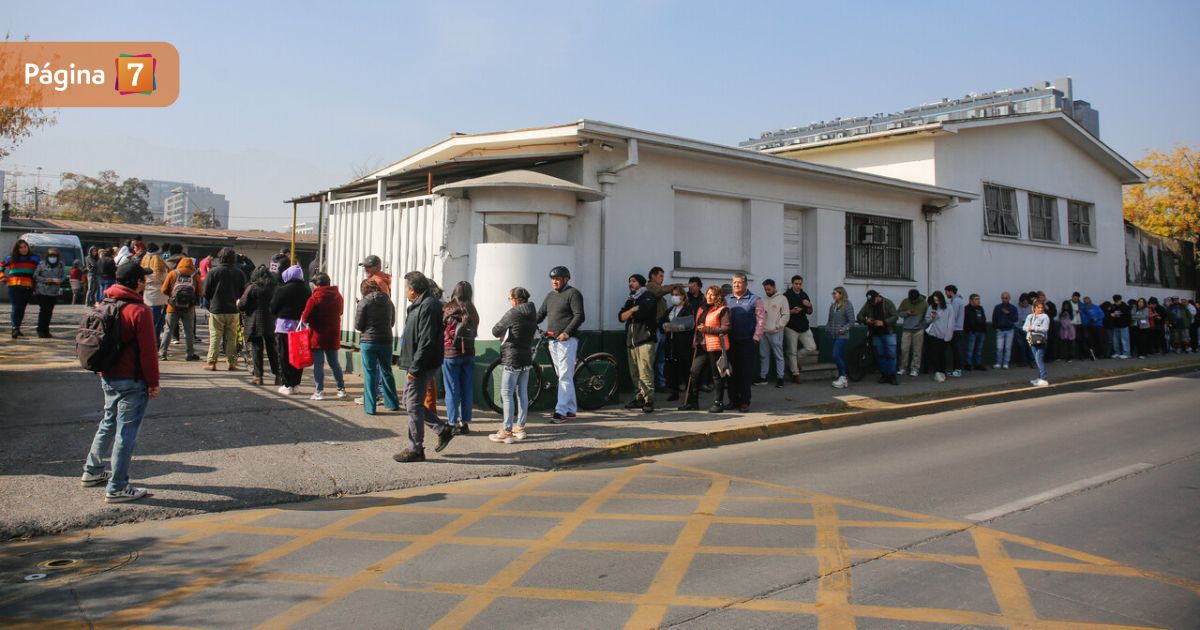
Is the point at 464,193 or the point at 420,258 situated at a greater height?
the point at 464,193

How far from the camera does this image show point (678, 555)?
5066 millimetres

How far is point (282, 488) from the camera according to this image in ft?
21.8

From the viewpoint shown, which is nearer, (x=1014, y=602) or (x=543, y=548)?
(x=1014, y=602)

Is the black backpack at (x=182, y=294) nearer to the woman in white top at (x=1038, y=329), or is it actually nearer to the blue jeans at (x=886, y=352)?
the blue jeans at (x=886, y=352)

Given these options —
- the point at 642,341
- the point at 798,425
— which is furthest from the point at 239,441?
the point at 798,425

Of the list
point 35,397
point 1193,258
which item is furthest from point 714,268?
point 1193,258

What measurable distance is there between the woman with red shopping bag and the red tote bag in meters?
0.18

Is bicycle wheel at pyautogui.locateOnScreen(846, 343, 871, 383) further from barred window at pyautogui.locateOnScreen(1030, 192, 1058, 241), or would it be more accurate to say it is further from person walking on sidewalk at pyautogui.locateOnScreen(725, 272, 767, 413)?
barred window at pyautogui.locateOnScreen(1030, 192, 1058, 241)

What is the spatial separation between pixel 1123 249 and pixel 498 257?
22.0 metres

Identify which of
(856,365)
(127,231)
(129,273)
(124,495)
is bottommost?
(124,495)

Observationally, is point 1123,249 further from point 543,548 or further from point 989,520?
point 543,548

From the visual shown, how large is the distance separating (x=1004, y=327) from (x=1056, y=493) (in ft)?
38.5

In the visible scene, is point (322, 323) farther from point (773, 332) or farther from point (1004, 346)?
point (1004, 346)

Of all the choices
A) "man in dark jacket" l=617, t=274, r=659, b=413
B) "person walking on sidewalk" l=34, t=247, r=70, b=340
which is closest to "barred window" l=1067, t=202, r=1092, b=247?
"man in dark jacket" l=617, t=274, r=659, b=413
